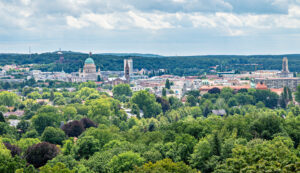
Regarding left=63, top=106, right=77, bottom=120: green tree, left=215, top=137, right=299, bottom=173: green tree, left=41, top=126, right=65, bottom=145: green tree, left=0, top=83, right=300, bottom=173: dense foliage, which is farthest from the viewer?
left=63, top=106, right=77, bottom=120: green tree

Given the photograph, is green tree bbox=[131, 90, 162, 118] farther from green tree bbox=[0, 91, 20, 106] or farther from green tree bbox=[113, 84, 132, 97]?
green tree bbox=[113, 84, 132, 97]

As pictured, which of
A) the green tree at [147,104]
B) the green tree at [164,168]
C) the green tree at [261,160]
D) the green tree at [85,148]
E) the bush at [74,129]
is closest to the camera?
the green tree at [261,160]

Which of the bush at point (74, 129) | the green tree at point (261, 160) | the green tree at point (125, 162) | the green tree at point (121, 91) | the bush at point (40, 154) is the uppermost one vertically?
the green tree at point (261, 160)

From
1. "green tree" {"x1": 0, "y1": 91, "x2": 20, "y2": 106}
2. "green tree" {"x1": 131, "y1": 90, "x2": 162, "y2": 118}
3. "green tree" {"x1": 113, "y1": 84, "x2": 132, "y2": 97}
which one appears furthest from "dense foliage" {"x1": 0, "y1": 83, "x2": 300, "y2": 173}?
"green tree" {"x1": 113, "y1": 84, "x2": 132, "y2": 97}

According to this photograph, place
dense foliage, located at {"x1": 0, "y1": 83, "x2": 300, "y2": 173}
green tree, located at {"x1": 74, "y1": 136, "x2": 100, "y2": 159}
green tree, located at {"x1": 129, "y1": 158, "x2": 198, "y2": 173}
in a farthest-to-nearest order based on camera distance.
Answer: green tree, located at {"x1": 74, "y1": 136, "x2": 100, "y2": 159}
dense foliage, located at {"x1": 0, "y1": 83, "x2": 300, "y2": 173}
green tree, located at {"x1": 129, "y1": 158, "x2": 198, "y2": 173}

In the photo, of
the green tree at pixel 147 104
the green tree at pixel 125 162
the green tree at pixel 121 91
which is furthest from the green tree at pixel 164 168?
the green tree at pixel 121 91

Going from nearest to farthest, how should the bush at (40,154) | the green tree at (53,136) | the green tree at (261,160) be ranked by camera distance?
the green tree at (261,160) → the bush at (40,154) → the green tree at (53,136)

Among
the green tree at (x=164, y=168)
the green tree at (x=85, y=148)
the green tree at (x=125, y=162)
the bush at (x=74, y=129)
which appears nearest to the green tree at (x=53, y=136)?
the bush at (x=74, y=129)

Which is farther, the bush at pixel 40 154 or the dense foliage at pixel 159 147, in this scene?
the bush at pixel 40 154

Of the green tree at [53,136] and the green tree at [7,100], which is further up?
the green tree at [53,136]

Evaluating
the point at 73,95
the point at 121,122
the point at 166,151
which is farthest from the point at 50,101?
the point at 166,151

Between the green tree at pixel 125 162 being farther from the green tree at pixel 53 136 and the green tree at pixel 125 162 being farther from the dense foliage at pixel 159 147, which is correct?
the green tree at pixel 53 136

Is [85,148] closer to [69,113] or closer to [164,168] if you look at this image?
[164,168]
